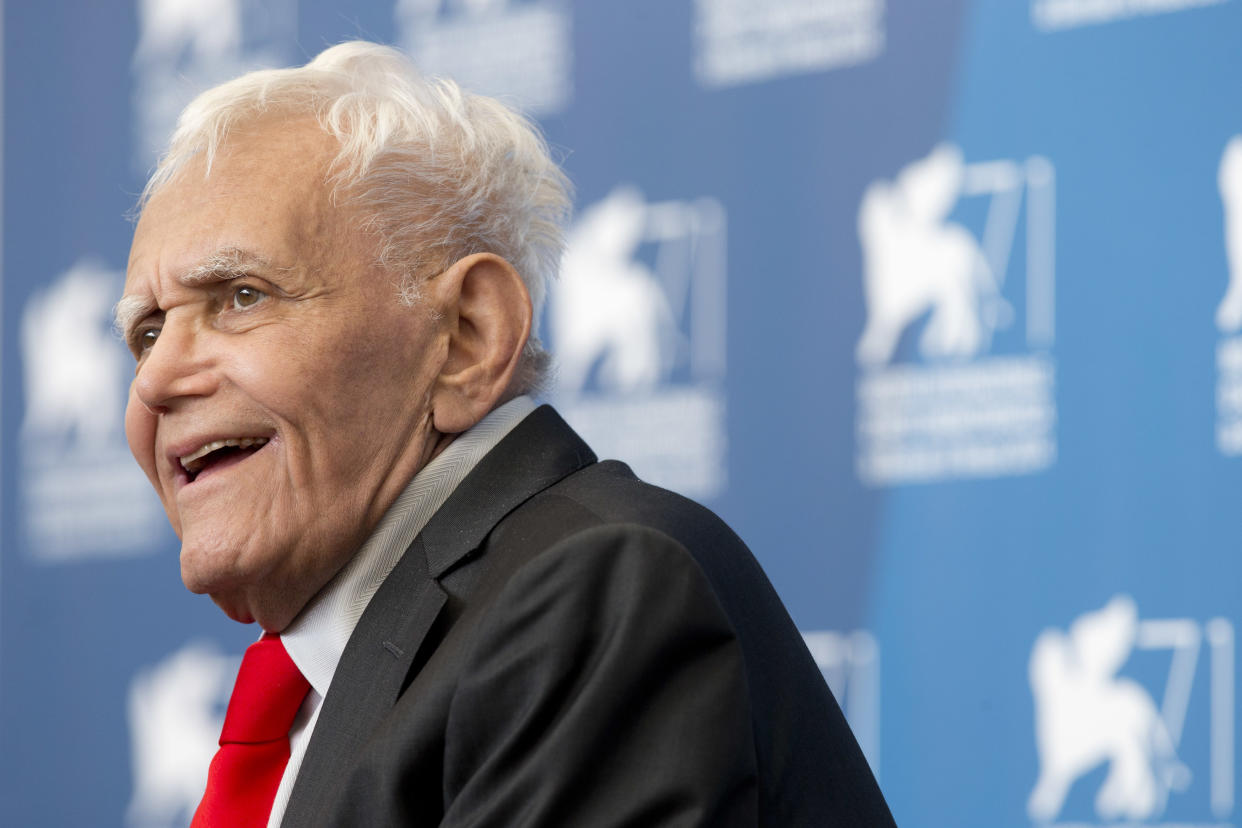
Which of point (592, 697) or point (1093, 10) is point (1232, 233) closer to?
point (1093, 10)

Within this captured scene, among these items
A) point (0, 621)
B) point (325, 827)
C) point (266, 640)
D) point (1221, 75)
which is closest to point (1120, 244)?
point (1221, 75)

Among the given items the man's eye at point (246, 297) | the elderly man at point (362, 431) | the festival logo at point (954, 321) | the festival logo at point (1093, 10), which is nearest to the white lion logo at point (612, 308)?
the festival logo at point (954, 321)

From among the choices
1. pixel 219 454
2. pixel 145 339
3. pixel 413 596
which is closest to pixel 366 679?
pixel 413 596

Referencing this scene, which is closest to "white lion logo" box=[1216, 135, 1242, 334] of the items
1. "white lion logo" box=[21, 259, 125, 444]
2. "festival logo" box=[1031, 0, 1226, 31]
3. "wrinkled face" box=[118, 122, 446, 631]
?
"festival logo" box=[1031, 0, 1226, 31]

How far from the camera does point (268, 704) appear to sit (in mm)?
1351

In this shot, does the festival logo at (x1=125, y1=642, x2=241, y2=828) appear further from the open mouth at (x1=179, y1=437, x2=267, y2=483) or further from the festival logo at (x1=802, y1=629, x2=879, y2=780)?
the open mouth at (x1=179, y1=437, x2=267, y2=483)

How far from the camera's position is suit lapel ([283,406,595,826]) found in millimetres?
1151

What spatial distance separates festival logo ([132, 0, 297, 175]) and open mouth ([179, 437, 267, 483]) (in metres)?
1.64

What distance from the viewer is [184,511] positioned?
4.40 ft

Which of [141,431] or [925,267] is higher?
[925,267]

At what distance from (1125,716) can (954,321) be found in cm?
57

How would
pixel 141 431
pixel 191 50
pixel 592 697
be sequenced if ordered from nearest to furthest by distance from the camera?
1. pixel 592 697
2. pixel 141 431
3. pixel 191 50

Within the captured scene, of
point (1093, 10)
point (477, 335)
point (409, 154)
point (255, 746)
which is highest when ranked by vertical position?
point (1093, 10)

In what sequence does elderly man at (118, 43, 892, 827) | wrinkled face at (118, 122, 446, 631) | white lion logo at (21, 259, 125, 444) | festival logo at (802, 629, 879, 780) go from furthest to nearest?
white lion logo at (21, 259, 125, 444), festival logo at (802, 629, 879, 780), wrinkled face at (118, 122, 446, 631), elderly man at (118, 43, 892, 827)
